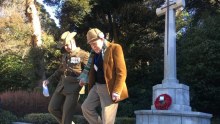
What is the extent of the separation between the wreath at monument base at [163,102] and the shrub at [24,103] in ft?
13.8

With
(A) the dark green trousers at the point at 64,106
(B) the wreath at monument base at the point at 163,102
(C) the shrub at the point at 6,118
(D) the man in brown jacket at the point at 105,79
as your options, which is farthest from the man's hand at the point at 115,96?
(C) the shrub at the point at 6,118

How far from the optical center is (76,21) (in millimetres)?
16922

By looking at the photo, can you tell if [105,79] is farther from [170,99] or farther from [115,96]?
[170,99]

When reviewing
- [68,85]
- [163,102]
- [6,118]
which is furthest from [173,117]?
[6,118]

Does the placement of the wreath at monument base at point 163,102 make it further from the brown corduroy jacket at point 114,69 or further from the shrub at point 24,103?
the brown corduroy jacket at point 114,69

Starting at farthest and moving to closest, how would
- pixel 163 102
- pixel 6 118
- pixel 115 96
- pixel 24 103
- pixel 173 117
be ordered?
pixel 24 103 → pixel 6 118 → pixel 163 102 → pixel 173 117 → pixel 115 96

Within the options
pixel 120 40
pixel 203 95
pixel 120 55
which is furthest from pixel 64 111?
pixel 120 40

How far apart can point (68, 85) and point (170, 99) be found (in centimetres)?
450

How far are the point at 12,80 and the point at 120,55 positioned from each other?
1833cm

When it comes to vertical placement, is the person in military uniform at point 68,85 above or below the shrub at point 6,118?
above

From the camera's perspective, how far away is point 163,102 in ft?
32.4

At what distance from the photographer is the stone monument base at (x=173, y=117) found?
27.9ft

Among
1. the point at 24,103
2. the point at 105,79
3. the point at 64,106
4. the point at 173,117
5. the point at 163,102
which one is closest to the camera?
the point at 105,79

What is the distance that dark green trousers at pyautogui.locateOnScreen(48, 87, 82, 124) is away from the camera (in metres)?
5.90
